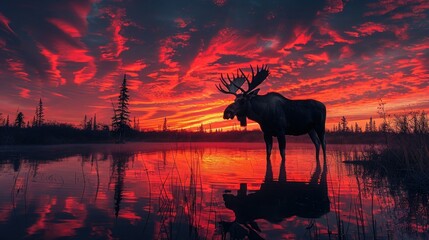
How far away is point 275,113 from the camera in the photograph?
979 centimetres

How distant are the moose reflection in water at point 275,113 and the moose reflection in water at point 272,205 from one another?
4.67m

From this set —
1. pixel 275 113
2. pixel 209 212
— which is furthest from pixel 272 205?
pixel 275 113

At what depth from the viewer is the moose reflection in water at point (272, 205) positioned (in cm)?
254

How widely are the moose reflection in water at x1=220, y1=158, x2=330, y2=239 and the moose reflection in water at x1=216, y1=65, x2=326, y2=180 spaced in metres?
4.67

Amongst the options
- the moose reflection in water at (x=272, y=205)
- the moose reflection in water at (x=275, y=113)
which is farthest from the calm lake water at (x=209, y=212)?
the moose reflection in water at (x=275, y=113)

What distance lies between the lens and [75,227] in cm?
244

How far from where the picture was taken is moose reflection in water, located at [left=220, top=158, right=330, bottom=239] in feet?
8.35

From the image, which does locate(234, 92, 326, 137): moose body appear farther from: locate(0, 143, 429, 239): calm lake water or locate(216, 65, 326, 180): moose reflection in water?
locate(0, 143, 429, 239): calm lake water

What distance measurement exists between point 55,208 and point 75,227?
0.83m

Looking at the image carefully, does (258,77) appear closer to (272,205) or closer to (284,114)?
(284,114)

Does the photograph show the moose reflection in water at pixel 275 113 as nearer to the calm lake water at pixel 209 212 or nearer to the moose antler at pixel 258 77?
the moose antler at pixel 258 77

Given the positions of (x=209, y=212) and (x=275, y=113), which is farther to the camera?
(x=275, y=113)

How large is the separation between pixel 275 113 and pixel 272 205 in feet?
21.9

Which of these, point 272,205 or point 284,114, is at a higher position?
point 284,114
